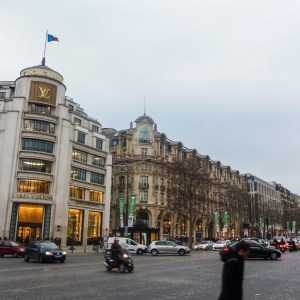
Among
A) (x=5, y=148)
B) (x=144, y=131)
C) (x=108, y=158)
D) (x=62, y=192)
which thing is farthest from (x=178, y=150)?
(x=5, y=148)

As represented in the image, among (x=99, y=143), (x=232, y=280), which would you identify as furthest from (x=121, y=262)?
(x=99, y=143)

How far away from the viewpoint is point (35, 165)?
5088 centimetres

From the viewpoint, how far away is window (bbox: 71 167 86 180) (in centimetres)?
5571

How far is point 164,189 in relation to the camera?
73250mm

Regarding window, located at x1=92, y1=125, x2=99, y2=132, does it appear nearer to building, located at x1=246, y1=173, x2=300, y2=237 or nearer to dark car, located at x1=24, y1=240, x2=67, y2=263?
building, located at x1=246, y1=173, x2=300, y2=237

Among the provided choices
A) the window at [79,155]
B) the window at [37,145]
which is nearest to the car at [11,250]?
the window at [37,145]

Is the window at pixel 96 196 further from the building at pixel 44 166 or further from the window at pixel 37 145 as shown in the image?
the window at pixel 37 145

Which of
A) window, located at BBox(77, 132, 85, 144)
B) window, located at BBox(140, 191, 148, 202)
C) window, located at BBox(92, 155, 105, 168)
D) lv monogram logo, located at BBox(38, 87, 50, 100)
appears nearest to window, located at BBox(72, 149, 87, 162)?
window, located at BBox(77, 132, 85, 144)

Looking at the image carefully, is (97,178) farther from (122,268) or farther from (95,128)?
(122,268)

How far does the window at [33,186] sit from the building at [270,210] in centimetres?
4540

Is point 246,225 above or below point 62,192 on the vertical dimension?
below

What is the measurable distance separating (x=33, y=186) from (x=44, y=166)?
10.6ft

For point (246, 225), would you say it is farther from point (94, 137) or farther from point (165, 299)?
point (165, 299)

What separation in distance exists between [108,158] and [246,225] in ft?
84.8
